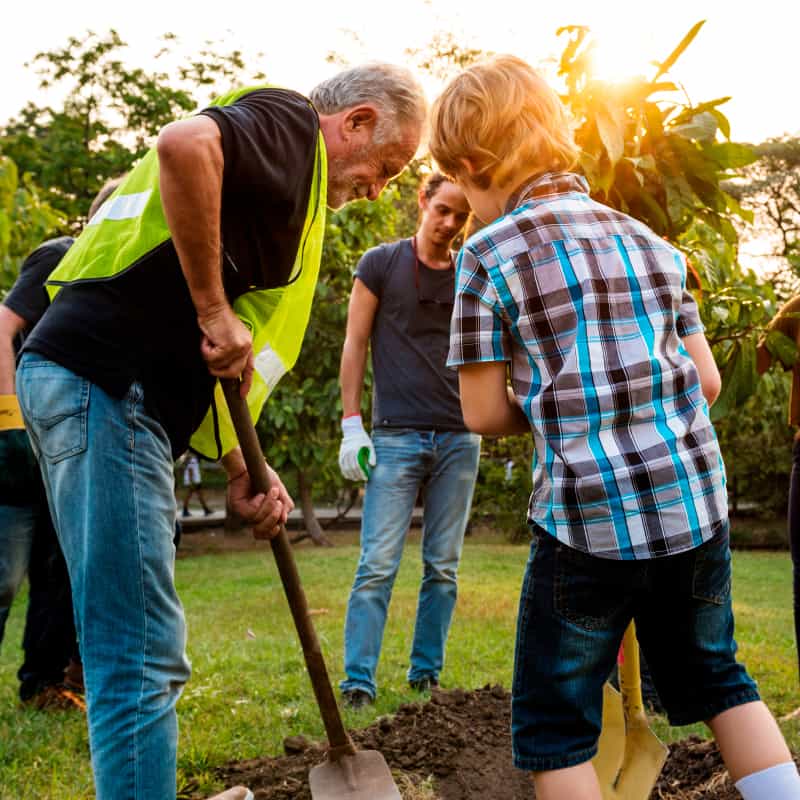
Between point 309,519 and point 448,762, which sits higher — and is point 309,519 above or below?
below

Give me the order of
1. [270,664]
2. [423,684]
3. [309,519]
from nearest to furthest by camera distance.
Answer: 1. [423,684]
2. [270,664]
3. [309,519]

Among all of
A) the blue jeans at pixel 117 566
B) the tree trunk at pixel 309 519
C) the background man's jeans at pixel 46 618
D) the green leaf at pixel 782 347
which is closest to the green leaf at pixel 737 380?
the green leaf at pixel 782 347

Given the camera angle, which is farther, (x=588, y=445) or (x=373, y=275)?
(x=373, y=275)

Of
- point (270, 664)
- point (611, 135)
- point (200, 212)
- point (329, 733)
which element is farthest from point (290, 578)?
point (270, 664)

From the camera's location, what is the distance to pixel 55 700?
403cm

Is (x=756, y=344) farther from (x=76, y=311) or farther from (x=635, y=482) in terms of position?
(x=76, y=311)

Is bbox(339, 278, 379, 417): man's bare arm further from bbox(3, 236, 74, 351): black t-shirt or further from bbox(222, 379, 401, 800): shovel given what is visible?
bbox(222, 379, 401, 800): shovel

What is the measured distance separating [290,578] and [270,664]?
9.22ft

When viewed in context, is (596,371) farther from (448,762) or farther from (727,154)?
(448,762)

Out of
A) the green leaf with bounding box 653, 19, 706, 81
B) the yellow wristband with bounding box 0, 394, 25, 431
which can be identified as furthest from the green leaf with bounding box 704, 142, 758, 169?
the yellow wristband with bounding box 0, 394, 25, 431

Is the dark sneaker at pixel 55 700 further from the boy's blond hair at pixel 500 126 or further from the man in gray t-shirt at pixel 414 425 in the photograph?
the boy's blond hair at pixel 500 126

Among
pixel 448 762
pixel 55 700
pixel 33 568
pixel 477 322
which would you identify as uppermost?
pixel 477 322

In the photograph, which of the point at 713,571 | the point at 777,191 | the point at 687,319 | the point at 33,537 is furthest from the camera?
the point at 777,191

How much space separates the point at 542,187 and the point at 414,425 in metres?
2.17
